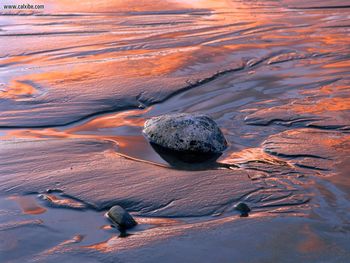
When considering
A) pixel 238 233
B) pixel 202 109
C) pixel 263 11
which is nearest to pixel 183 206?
pixel 238 233

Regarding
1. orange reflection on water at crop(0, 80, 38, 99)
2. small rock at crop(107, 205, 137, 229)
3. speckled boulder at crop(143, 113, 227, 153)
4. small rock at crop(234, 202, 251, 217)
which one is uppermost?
orange reflection on water at crop(0, 80, 38, 99)

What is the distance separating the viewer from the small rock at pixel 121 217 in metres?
4.15

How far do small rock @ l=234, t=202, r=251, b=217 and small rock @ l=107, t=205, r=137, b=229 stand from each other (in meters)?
0.79

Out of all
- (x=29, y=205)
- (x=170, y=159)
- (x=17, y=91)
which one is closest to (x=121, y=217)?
(x=29, y=205)

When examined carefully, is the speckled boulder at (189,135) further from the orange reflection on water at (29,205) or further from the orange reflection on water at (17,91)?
the orange reflection on water at (17,91)

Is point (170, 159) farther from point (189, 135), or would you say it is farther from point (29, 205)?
point (29, 205)

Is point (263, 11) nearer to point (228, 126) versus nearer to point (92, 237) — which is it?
point (228, 126)

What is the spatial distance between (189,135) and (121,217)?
1655mm

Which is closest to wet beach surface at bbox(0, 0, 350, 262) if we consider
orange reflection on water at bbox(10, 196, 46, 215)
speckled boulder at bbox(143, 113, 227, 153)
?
orange reflection on water at bbox(10, 196, 46, 215)

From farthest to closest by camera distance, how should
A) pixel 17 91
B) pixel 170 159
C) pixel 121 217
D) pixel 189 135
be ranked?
pixel 17 91, pixel 189 135, pixel 170 159, pixel 121 217

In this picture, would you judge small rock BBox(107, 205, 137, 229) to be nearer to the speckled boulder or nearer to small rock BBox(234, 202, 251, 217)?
small rock BBox(234, 202, 251, 217)

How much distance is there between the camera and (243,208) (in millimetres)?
4371

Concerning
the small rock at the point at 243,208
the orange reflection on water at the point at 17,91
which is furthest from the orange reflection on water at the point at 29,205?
the orange reflection on water at the point at 17,91

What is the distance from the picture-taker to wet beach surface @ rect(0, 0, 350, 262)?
13.0ft
